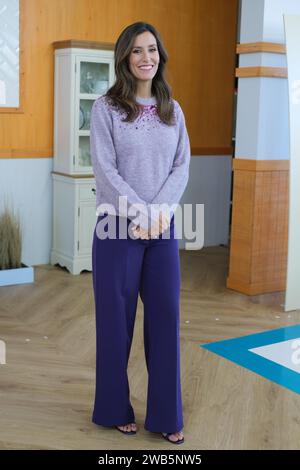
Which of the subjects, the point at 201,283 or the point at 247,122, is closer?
the point at 247,122

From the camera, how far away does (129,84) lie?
8.27 feet

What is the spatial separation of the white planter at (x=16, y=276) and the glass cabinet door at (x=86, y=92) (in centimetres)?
97

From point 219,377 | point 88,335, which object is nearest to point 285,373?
point 219,377

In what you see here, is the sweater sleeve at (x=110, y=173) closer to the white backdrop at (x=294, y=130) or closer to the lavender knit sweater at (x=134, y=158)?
the lavender knit sweater at (x=134, y=158)

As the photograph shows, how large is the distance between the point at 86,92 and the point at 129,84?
303 cm

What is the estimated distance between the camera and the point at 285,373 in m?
3.54

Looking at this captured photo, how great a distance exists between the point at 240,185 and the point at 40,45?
2.10 metres

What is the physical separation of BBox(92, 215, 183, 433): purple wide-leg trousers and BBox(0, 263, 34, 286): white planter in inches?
101

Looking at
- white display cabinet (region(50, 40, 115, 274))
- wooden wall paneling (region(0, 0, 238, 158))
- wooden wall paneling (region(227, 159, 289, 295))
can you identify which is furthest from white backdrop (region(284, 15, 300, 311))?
white display cabinet (region(50, 40, 115, 274))

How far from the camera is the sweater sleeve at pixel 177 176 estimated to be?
2557mm

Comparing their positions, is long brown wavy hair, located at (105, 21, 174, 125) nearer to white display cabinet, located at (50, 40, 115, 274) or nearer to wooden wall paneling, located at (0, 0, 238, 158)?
wooden wall paneling, located at (0, 0, 238, 158)

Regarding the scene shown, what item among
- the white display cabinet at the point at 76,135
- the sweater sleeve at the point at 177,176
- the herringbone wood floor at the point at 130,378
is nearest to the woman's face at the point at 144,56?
the sweater sleeve at the point at 177,176

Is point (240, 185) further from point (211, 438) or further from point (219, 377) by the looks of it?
point (211, 438)

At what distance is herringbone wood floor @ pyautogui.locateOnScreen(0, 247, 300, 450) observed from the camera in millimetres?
2768
